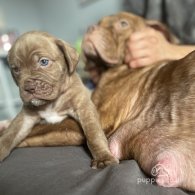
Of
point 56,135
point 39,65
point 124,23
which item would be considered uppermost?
point 39,65

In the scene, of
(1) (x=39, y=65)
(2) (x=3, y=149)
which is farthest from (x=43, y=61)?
(2) (x=3, y=149)

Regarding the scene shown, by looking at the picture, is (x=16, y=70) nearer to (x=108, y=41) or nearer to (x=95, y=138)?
(x=95, y=138)

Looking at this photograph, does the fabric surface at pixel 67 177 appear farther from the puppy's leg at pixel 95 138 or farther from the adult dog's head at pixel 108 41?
the adult dog's head at pixel 108 41

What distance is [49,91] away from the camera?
158 centimetres

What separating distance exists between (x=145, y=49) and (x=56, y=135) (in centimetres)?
76

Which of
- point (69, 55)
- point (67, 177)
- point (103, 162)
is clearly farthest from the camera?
point (69, 55)

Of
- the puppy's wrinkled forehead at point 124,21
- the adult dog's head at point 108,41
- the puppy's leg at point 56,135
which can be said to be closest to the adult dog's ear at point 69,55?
the puppy's leg at point 56,135

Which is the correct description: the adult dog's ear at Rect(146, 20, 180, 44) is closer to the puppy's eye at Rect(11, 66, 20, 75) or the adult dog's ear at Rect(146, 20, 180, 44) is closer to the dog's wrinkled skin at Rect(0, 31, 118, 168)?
the dog's wrinkled skin at Rect(0, 31, 118, 168)

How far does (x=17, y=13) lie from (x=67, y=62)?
180 inches

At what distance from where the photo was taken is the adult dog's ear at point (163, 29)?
2.46m

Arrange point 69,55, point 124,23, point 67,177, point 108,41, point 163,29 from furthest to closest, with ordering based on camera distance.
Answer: point 163,29 → point 124,23 → point 108,41 → point 69,55 → point 67,177

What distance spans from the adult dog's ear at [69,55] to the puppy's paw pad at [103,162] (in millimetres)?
415

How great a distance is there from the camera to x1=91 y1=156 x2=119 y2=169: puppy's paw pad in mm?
1428

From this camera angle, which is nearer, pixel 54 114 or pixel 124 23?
pixel 54 114
